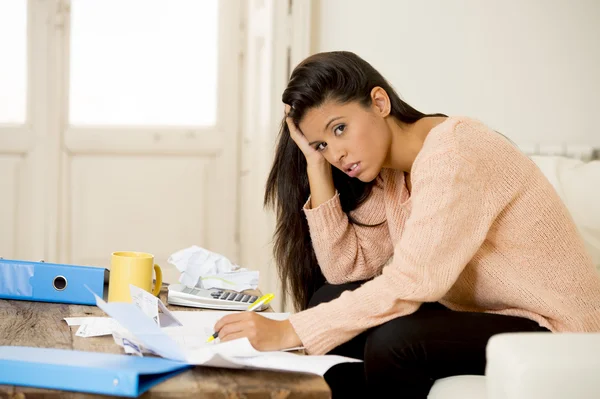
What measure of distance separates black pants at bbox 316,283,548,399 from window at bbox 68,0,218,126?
7.51ft

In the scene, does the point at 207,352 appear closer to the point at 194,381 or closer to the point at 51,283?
the point at 194,381

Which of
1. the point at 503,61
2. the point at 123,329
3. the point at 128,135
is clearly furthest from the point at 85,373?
the point at 128,135

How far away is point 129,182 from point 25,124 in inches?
19.9

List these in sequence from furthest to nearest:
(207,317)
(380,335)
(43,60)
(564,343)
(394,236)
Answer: (43,60) → (394,236) → (207,317) → (380,335) → (564,343)

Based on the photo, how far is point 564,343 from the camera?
90 centimetres

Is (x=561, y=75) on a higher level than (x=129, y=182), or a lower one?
higher

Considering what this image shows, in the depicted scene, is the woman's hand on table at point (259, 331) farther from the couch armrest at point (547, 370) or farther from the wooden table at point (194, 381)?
the couch armrest at point (547, 370)

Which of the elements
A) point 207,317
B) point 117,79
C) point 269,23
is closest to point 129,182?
point 117,79

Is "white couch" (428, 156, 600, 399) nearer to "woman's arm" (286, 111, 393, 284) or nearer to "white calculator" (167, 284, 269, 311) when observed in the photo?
"white calculator" (167, 284, 269, 311)

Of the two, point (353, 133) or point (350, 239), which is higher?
point (353, 133)

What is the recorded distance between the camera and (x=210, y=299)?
142 cm

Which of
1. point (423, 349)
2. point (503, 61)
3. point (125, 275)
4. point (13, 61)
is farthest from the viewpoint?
point (13, 61)

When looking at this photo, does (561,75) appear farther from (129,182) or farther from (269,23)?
(129,182)

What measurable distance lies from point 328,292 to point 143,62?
6.58 feet
